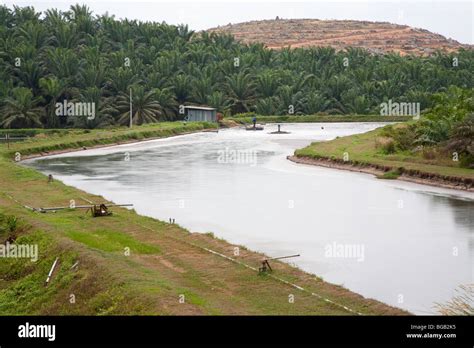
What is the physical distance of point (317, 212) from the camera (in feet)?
89.2

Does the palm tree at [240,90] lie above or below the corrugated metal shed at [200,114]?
above

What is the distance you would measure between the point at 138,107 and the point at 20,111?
11.9m

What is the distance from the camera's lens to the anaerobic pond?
18.1 m

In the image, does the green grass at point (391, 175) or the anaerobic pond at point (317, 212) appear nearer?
the anaerobic pond at point (317, 212)

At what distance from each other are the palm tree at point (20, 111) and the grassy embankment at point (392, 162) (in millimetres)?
32931

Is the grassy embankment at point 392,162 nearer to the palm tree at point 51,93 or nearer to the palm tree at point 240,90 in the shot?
the palm tree at point 51,93

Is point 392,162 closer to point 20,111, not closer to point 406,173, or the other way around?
point 406,173

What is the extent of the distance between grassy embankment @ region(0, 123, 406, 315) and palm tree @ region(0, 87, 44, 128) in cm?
4999

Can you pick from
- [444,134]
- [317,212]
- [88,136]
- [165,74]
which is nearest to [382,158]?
[444,134]

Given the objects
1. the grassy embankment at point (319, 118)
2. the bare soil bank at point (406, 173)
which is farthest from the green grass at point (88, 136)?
the bare soil bank at point (406, 173)

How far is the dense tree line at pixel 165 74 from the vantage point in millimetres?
78500

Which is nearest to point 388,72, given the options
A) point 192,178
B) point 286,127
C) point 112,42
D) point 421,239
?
point 286,127

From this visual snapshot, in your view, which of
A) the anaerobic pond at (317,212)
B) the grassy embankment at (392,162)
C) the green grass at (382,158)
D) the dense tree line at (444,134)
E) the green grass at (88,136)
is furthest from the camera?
the green grass at (88,136)

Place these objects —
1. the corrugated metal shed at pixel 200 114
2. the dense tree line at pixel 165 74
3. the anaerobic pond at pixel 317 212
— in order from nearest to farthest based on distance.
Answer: the anaerobic pond at pixel 317 212
the dense tree line at pixel 165 74
the corrugated metal shed at pixel 200 114
